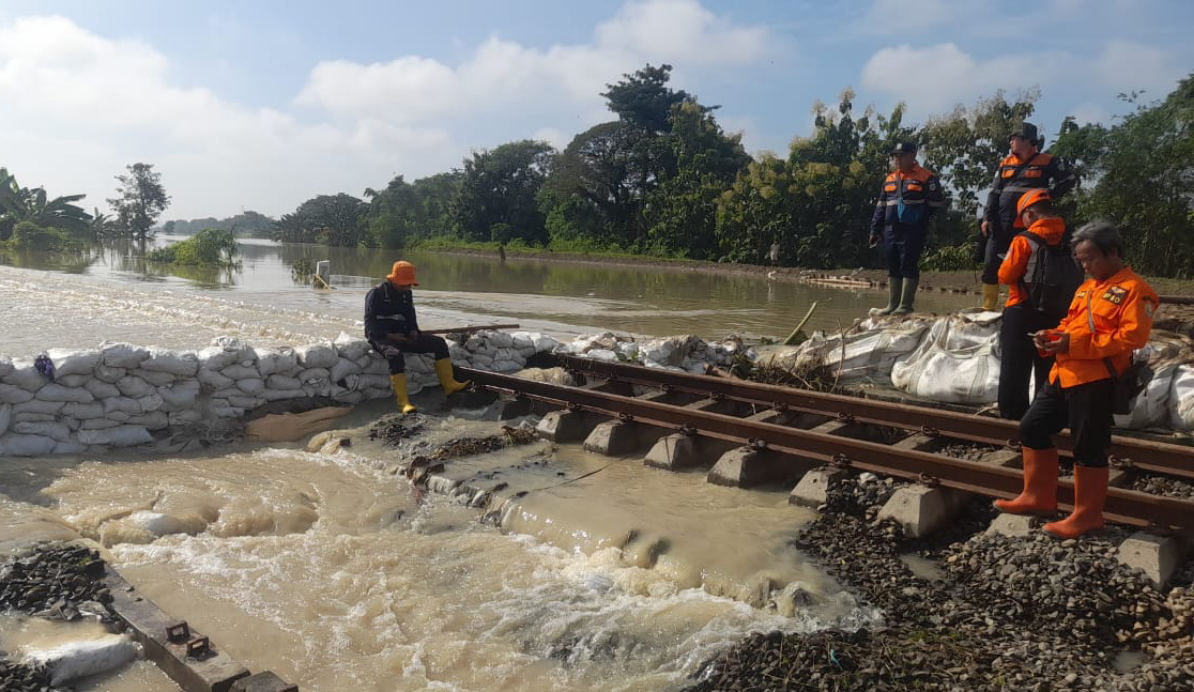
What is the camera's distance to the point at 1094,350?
373cm

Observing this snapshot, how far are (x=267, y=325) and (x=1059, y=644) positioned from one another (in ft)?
42.2

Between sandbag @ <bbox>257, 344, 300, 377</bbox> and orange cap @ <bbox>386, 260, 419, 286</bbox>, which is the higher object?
orange cap @ <bbox>386, 260, 419, 286</bbox>

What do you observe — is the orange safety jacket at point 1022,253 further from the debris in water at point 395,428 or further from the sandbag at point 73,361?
the sandbag at point 73,361

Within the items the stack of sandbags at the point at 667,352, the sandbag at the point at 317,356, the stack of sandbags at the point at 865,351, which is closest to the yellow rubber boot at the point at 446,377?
the sandbag at the point at 317,356

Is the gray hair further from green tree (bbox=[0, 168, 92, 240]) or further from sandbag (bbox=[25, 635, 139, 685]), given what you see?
green tree (bbox=[0, 168, 92, 240])

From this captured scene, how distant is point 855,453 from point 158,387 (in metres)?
5.33

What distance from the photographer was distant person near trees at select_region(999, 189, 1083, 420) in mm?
4609

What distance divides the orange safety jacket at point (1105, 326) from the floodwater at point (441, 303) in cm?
860

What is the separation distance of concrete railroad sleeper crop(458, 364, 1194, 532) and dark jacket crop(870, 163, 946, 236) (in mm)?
2979

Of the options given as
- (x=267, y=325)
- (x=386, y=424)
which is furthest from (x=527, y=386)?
(x=267, y=325)

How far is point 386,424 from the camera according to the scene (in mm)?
6836

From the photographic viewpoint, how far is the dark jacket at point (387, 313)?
7461 millimetres

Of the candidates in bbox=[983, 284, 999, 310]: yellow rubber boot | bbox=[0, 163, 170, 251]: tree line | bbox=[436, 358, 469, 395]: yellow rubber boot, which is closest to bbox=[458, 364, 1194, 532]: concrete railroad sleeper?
bbox=[436, 358, 469, 395]: yellow rubber boot

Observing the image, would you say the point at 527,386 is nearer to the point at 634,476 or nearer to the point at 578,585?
the point at 634,476
